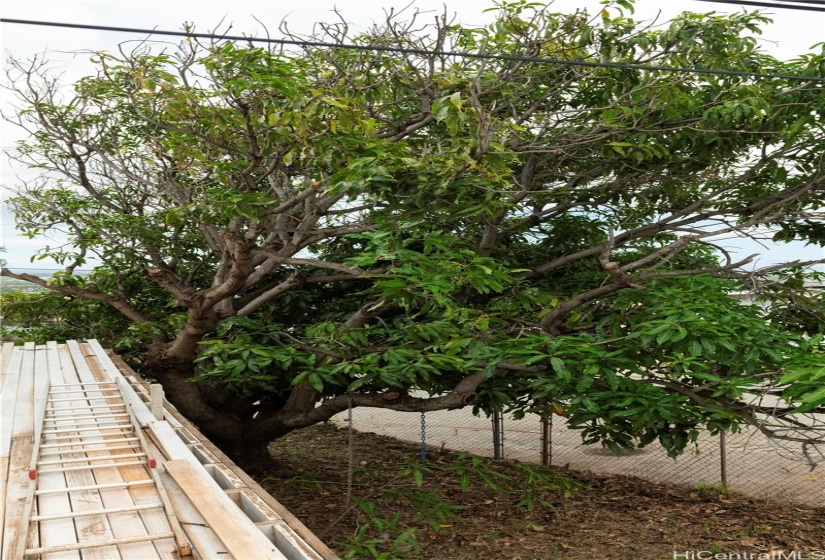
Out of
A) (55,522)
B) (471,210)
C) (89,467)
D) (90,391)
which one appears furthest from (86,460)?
(471,210)

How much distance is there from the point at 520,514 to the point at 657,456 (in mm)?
3132

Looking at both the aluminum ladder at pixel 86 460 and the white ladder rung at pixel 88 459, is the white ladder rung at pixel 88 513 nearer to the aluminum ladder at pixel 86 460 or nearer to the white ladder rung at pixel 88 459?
the aluminum ladder at pixel 86 460

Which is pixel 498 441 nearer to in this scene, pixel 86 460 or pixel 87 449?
pixel 87 449

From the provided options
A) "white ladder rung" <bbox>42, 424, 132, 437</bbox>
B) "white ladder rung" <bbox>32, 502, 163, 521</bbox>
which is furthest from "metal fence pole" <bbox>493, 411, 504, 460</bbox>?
"white ladder rung" <bbox>32, 502, 163, 521</bbox>

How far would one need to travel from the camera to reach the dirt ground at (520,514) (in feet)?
22.8

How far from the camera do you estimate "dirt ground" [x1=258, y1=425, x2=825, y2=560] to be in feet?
22.8

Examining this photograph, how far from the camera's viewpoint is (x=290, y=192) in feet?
22.0

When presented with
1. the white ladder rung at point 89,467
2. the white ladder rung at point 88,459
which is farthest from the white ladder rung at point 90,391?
the white ladder rung at point 89,467

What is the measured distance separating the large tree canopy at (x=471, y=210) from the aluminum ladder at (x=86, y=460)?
1.43 meters


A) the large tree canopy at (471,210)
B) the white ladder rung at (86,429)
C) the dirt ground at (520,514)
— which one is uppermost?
the large tree canopy at (471,210)

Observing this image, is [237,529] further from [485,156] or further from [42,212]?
[42,212]

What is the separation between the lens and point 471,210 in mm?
5539

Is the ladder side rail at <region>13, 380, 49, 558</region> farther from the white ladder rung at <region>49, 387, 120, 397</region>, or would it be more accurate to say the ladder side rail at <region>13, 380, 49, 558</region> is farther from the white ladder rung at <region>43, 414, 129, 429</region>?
the white ladder rung at <region>49, 387, 120, 397</region>

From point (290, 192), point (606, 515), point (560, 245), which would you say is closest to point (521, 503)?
point (606, 515)
